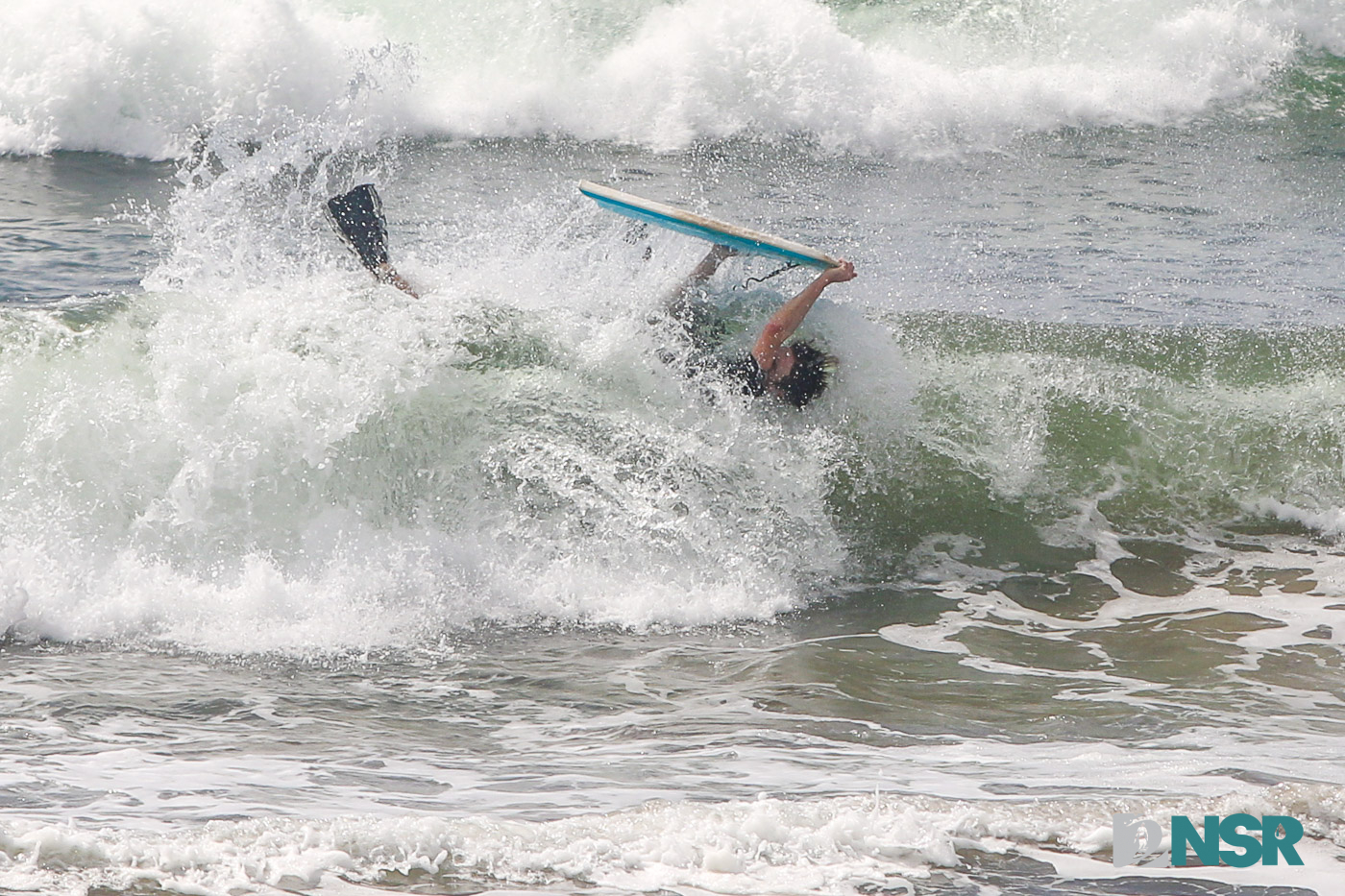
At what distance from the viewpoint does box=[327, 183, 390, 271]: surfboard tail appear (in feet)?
23.9

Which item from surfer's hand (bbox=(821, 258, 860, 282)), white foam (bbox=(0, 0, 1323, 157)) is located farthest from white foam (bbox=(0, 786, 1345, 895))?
white foam (bbox=(0, 0, 1323, 157))

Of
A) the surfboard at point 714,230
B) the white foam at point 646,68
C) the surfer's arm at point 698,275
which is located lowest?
the surfer's arm at point 698,275

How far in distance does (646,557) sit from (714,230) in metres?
1.68

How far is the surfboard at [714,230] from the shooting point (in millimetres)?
6730

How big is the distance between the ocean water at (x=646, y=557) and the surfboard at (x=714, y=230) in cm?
63

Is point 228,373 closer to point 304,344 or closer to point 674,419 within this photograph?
point 304,344

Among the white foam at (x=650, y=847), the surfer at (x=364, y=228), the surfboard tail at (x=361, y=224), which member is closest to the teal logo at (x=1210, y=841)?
the white foam at (x=650, y=847)

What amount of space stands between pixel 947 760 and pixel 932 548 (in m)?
2.80

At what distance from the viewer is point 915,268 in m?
10.8

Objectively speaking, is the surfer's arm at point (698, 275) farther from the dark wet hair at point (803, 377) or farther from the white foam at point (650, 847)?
the white foam at point (650, 847)

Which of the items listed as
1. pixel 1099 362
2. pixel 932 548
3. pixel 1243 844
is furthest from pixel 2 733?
pixel 1099 362

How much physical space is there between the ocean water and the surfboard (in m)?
0.63

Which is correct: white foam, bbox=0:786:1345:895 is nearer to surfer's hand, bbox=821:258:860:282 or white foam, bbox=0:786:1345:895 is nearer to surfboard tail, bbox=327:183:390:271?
surfer's hand, bbox=821:258:860:282

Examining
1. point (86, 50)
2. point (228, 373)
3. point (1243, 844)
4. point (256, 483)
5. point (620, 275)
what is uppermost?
point (86, 50)
